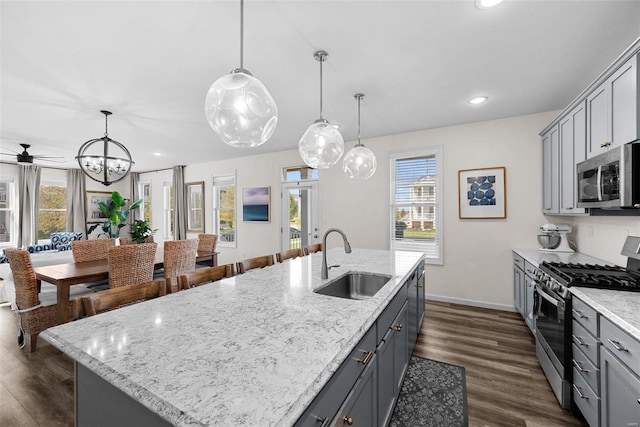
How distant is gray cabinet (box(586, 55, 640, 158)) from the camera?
180 centimetres

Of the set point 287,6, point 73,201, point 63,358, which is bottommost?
point 63,358

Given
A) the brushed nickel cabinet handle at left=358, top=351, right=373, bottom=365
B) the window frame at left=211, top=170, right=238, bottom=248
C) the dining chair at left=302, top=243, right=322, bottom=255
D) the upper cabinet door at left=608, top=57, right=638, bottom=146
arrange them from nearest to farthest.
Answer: the brushed nickel cabinet handle at left=358, top=351, right=373, bottom=365 → the upper cabinet door at left=608, top=57, right=638, bottom=146 → the dining chair at left=302, top=243, right=322, bottom=255 → the window frame at left=211, top=170, right=238, bottom=248

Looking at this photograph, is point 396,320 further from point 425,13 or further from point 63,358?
point 63,358

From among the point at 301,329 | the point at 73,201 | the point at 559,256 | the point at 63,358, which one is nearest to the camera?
the point at 301,329

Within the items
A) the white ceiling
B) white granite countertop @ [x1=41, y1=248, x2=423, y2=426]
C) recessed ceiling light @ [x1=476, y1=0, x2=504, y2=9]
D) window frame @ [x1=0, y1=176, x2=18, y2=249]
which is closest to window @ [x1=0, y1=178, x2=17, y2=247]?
window frame @ [x1=0, y1=176, x2=18, y2=249]

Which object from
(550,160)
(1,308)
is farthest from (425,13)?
(1,308)

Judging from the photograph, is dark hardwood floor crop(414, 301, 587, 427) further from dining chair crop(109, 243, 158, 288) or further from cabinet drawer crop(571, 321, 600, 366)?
dining chair crop(109, 243, 158, 288)

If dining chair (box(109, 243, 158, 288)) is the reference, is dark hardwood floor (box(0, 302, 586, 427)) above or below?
below

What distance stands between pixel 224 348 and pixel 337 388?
0.41m

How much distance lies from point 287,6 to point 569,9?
1792 millimetres

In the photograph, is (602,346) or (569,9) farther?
(569,9)

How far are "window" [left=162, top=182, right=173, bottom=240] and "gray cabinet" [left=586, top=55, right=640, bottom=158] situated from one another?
8354 millimetres

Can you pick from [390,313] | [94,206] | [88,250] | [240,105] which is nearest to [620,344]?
[390,313]

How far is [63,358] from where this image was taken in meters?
2.71
